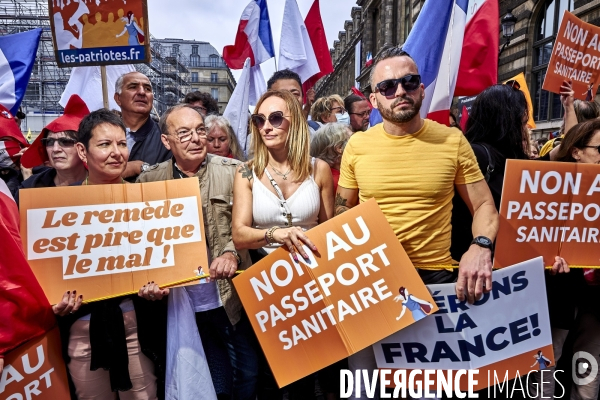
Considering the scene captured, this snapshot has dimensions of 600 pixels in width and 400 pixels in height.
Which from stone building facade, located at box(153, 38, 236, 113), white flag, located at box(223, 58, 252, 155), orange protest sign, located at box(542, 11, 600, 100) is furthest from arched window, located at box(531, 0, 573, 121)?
stone building facade, located at box(153, 38, 236, 113)

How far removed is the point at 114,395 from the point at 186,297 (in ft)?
2.06

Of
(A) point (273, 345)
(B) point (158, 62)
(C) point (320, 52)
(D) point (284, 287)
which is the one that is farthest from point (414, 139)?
(B) point (158, 62)

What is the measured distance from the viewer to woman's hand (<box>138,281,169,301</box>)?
2223 mm

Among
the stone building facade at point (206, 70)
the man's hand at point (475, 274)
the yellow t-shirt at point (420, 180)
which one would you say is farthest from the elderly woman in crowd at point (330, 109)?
the stone building facade at point (206, 70)

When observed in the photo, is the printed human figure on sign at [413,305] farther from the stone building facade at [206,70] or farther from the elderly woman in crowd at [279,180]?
the stone building facade at [206,70]

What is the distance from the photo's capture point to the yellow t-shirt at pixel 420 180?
2.23 m

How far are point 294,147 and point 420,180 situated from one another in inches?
28.1

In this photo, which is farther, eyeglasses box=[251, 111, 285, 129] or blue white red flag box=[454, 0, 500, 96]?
blue white red flag box=[454, 0, 500, 96]

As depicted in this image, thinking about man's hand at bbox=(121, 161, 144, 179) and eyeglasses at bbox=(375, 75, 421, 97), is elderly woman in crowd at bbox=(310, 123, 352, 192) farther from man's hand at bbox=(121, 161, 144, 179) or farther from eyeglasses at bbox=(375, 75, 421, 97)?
man's hand at bbox=(121, 161, 144, 179)

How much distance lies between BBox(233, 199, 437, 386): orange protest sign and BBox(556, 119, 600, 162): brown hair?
1553 millimetres

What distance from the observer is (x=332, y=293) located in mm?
2174

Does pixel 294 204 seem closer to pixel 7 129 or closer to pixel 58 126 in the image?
pixel 58 126

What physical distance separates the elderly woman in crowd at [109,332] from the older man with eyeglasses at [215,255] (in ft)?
0.91

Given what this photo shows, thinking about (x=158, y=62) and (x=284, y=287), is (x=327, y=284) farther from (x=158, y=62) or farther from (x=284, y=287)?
(x=158, y=62)
